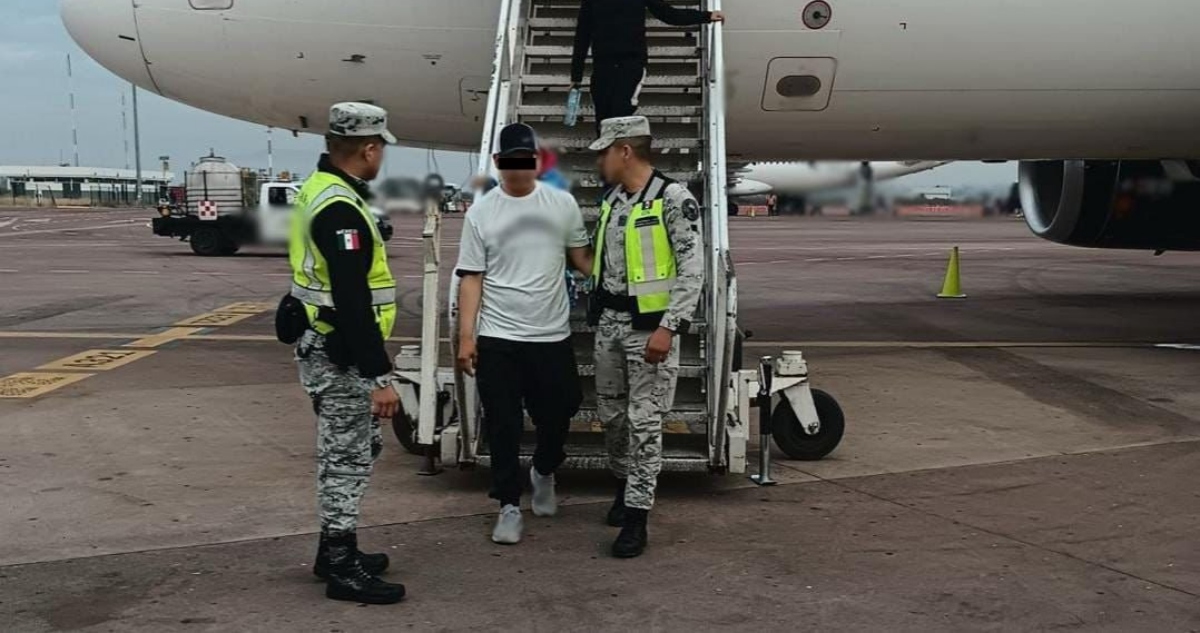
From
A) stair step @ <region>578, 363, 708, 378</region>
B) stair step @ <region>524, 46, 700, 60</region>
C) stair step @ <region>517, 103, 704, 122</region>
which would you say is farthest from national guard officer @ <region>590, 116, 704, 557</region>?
stair step @ <region>524, 46, 700, 60</region>

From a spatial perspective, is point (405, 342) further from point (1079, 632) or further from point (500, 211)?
point (1079, 632)

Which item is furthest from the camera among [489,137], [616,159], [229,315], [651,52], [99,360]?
[229,315]

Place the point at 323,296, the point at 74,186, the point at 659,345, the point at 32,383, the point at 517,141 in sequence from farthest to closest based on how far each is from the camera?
1. the point at 74,186
2. the point at 32,383
3. the point at 517,141
4. the point at 659,345
5. the point at 323,296

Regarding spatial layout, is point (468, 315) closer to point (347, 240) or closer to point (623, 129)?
point (347, 240)

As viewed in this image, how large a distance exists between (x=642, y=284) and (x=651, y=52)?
3092 mm

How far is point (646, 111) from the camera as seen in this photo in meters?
6.58

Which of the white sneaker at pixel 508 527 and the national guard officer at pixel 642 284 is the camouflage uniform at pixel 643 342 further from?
the white sneaker at pixel 508 527

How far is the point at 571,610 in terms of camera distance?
152 inches

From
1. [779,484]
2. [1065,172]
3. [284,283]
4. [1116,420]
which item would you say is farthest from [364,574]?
[284,283]

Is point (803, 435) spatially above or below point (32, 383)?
above

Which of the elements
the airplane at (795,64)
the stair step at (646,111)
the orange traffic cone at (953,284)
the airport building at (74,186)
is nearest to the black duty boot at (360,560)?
the stair step at (646,111)

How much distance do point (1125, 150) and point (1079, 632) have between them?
6.57m

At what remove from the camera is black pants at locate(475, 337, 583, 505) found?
4.52 m

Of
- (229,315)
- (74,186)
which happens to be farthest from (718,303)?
(74,186)
